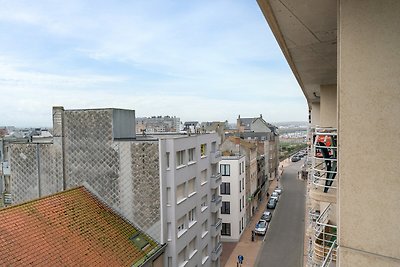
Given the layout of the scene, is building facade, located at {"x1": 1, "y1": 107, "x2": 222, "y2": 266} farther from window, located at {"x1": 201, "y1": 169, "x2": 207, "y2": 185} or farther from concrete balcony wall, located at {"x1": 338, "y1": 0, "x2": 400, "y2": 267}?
concrete balcony wall, located at {"x1": 338, "y1": 0, "x2": 400, "y2": 267}

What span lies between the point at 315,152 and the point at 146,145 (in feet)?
42.2

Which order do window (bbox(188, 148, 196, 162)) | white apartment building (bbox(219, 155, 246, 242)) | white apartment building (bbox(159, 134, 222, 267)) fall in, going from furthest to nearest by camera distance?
white apartment building (bbox(219, 155, 246, 242)) < window (bbox(188, 148, 196, 162)) < white apartment building (bbox(159, 134, 222, 267))

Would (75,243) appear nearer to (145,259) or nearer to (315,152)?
(145,259)

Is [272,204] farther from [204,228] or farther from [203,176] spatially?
[203,176]

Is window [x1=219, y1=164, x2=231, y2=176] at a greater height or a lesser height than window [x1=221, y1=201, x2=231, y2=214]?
greater

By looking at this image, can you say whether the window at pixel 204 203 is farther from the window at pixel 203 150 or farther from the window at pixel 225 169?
the window at pixel 225 169

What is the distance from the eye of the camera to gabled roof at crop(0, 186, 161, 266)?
→ 13156 mm

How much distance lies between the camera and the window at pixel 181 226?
1985 centimetres

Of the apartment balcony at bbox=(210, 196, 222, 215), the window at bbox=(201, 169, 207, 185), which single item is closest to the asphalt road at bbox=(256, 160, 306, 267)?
the apartment balcony at bbox=(210, 196, 222, 215)

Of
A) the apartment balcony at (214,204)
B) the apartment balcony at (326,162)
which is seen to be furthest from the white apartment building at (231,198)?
the apartment balcony at (326,162)

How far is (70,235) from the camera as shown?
50.1 ft

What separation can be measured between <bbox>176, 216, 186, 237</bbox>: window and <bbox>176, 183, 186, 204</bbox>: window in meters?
1.21

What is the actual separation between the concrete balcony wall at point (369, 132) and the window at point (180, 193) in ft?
54.1

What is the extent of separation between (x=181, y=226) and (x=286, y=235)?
69.8 ft
